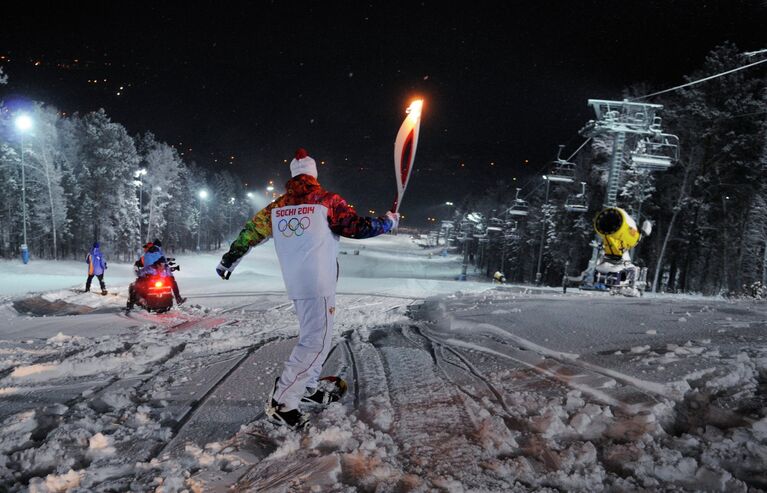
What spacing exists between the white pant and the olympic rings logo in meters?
0.54

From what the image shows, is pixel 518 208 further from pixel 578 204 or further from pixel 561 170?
pixel 578 204

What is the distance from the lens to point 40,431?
315 centimetres

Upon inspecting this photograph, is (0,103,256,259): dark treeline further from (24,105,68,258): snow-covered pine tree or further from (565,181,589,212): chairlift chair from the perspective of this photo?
(565,181,589,212): chairlift chair

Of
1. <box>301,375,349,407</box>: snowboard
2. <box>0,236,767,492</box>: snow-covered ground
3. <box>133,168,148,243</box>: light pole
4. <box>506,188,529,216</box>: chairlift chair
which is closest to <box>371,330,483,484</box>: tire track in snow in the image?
<box>0,236,767,492</box>: snow-covered ground

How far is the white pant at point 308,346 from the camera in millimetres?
3371

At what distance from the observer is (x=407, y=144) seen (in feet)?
16.3

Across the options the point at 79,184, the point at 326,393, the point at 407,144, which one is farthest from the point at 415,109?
the point at 79,184

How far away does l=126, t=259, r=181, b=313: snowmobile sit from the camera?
1015cm

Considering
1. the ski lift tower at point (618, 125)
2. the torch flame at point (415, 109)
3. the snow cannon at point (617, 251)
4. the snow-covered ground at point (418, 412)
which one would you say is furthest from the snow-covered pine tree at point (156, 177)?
the torch flame at point (415, 109)

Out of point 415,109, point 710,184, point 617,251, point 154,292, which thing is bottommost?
point 154,292

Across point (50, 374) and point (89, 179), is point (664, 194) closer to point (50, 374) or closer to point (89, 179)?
point (50, 374)

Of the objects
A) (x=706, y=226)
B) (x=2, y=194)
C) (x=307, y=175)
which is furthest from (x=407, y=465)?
(x=2, y=194)

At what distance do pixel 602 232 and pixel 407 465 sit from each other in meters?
12.0

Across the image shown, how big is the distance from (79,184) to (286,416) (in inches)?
2040
